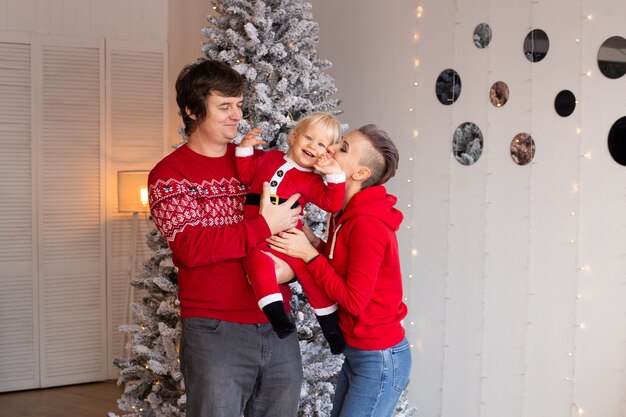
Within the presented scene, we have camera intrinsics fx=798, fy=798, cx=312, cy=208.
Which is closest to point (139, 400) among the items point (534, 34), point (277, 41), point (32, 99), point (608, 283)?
point (277, 41)

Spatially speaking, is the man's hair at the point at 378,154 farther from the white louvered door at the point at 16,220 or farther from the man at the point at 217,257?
the white louvered door at the point at 16,220

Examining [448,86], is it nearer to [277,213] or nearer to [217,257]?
[277,213]

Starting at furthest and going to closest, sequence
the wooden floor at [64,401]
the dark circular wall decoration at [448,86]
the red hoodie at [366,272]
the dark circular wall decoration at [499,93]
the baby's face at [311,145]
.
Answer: the wooden floor at [64,401], the dark circular wall decoration at [448,86], the dark circular wall decoration at [499,93], the baby's face at [311,145], the red hoodie at [366,272]

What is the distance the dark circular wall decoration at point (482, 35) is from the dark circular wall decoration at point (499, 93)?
0.21m

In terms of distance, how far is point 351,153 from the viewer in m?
2.33

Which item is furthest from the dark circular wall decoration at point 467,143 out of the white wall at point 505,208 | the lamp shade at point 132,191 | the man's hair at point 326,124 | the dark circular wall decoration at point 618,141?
the lamp shade at point 132,191

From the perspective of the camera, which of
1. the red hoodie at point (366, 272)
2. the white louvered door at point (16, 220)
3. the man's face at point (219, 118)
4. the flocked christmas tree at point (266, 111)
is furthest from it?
the white louvered door at point (16, 220)

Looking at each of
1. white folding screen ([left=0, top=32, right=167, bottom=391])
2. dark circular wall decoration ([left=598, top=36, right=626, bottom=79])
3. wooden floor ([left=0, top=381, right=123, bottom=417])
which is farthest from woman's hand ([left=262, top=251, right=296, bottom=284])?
white folding screen ([left=0, top=32, right=167, bottom=391])

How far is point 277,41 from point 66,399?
3.38 metres

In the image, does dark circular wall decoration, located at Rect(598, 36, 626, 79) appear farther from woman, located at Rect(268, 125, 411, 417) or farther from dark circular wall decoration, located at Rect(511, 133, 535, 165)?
woman, located at Rect(268, 125, 411, 417)

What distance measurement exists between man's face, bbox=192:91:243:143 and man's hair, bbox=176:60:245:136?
0.01 meters

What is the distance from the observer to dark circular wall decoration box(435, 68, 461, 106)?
3982 mm

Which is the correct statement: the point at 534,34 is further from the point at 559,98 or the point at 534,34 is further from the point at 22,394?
the point at 22,394

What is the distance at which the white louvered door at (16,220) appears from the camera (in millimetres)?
5648
